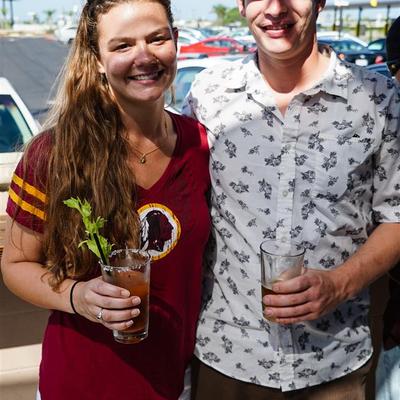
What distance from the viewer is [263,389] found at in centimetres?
186

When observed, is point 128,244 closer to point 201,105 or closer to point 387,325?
point 201,105

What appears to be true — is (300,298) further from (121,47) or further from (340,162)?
(121,47)

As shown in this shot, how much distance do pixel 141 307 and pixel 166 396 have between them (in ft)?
1.66

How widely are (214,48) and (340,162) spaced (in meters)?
21.5

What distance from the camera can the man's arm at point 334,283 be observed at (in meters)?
1.53

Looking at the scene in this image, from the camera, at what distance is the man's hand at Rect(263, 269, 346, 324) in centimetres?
152

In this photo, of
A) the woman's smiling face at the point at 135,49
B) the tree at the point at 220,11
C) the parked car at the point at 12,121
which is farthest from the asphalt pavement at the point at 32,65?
the tree at the point at 220,11

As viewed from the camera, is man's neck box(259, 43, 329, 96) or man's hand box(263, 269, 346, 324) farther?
man's neck box(259, 43, 329, 96)

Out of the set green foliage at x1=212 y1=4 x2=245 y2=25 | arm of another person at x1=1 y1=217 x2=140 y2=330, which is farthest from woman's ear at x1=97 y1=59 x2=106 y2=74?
green foliage at x1=212 y1=4 x2=245 y2=25

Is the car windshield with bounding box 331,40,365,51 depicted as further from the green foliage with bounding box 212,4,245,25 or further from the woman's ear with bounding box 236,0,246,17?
the green foliage with bounding box 212,4,245,25

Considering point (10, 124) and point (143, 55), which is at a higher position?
point (143, 55)

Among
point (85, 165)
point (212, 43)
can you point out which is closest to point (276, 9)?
point (85, 165)

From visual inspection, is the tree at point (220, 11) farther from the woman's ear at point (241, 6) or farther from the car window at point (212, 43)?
the woman's ear at point (241, 6)

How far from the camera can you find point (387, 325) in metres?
1.92
